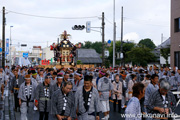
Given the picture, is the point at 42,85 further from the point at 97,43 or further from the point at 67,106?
the point at 97,43

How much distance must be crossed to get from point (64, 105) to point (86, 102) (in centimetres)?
50

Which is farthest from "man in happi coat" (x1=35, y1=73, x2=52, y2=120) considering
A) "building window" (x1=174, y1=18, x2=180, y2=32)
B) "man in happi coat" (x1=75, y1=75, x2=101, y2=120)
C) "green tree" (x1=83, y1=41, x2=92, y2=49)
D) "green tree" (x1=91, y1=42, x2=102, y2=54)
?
"green tree" (x1=83, y1=41, x2=92, y2=49)

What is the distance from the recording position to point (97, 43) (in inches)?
4286

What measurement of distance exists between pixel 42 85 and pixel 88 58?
200 ft

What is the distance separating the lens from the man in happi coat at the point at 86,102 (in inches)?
234

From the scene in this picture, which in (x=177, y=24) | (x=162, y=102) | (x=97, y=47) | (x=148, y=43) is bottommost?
(x=162, y=102)

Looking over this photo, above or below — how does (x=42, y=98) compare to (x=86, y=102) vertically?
below

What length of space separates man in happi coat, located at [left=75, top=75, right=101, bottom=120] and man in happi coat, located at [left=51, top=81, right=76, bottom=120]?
142 mm

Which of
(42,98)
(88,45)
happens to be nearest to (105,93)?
(42,98)

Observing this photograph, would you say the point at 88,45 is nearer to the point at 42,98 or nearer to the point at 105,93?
the point at 105,93

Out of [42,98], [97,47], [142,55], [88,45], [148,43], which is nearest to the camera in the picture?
[42,98]

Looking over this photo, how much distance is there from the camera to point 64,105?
6.00m

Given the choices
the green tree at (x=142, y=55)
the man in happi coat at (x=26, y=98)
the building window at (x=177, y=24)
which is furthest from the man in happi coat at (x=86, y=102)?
the green tree at (x=142, y=55)

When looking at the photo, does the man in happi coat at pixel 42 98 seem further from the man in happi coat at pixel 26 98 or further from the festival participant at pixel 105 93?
the festival participant at pixel 105 93
